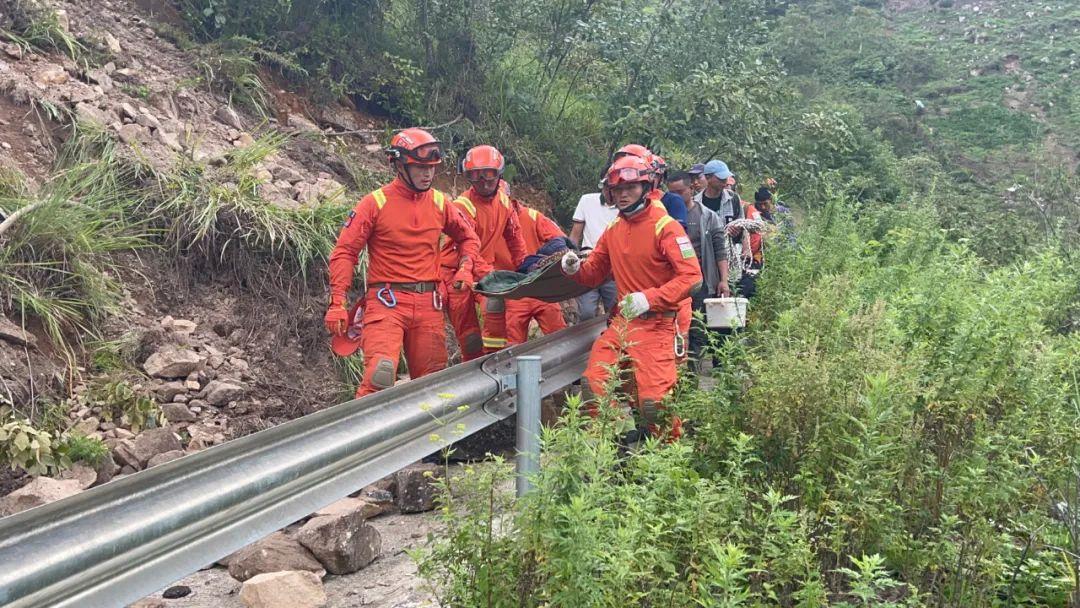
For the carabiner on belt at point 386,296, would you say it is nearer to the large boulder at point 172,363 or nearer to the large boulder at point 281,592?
the large boulder at point 172,363

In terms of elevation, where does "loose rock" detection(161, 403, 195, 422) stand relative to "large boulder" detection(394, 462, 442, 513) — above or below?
above

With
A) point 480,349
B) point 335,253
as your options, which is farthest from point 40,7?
point 480,349

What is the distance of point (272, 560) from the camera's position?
4348mm

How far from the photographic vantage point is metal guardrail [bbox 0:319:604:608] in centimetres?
240

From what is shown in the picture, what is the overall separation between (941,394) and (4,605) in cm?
402

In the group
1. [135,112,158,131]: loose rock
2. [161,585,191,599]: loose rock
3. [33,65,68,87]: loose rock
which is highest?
[33,65,68,87]: loose rock

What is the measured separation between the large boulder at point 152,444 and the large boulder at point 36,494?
0.82 metres

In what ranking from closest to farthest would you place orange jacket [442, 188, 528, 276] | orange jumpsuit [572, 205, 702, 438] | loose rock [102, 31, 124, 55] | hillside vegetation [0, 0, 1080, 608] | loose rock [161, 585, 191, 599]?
hillside vegetation [0, 0, 1080, 608]
loose rock [161, 585, 191, 599]
orange jumpsuit [572, 205, 702, 438]
orange jacket [442, 188, 528, 276]
loose rock [102, 31, 124, 55]

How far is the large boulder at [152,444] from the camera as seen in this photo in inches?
235

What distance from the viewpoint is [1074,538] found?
11.6 feet

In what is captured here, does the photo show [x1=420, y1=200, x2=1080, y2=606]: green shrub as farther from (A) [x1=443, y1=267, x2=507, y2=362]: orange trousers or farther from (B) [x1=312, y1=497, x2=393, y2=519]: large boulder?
(A) [x1=443, y1=267, x2=507, y2=362]: orange trousers

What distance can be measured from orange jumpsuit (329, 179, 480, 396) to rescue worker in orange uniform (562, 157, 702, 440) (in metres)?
1.09

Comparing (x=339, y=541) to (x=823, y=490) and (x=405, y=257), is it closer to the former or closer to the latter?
(x=823, y=490)

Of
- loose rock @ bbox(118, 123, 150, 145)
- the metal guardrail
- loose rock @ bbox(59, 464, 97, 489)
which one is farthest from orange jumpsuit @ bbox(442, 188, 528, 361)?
the metal guardrail
